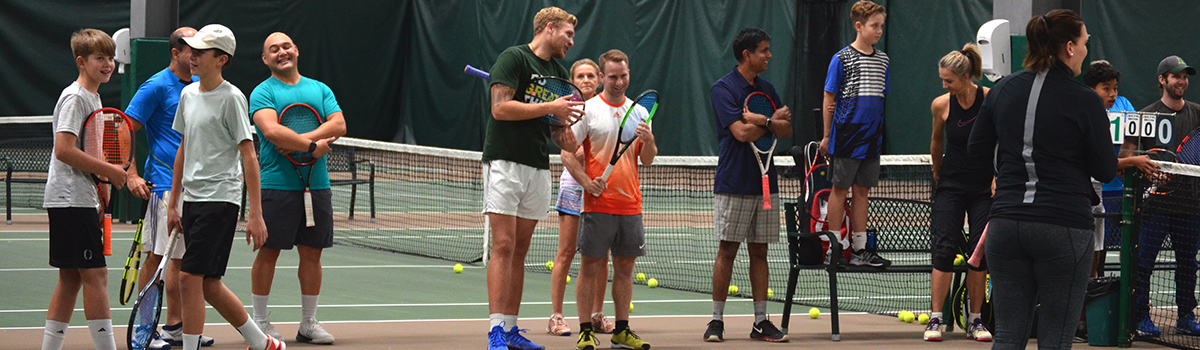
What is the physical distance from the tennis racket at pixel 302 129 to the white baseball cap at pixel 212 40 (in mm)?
980

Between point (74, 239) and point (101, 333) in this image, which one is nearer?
point (74, 239)

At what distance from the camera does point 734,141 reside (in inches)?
245

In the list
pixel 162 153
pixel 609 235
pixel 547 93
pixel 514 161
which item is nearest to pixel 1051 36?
pixel 547 93

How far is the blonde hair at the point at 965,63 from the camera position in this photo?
6074 mm

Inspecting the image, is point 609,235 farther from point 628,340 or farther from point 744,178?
point 744,178

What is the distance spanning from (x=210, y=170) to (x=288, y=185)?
103cm

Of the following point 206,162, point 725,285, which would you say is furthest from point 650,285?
point 206,162

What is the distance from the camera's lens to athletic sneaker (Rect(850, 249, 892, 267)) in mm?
6473

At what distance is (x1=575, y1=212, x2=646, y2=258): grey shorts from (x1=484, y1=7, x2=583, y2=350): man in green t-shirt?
36cm

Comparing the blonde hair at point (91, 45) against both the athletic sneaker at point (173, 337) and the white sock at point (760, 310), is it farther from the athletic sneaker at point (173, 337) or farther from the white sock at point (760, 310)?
the white sock at point (760, 310)

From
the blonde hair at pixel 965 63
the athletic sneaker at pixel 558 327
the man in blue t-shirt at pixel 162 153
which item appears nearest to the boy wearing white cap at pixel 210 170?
the man in blue t-shirt at pixel 162 153

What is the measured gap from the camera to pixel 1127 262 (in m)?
6.25

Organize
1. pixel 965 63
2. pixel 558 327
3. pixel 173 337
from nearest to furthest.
Result: pixel 173 337 → pixel 965 63 → pixel 558 327

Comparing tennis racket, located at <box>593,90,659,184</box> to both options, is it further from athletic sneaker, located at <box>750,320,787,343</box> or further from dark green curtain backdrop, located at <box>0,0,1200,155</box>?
dark green curtain backdrop, located at <box>0,0,1200,155</box>
